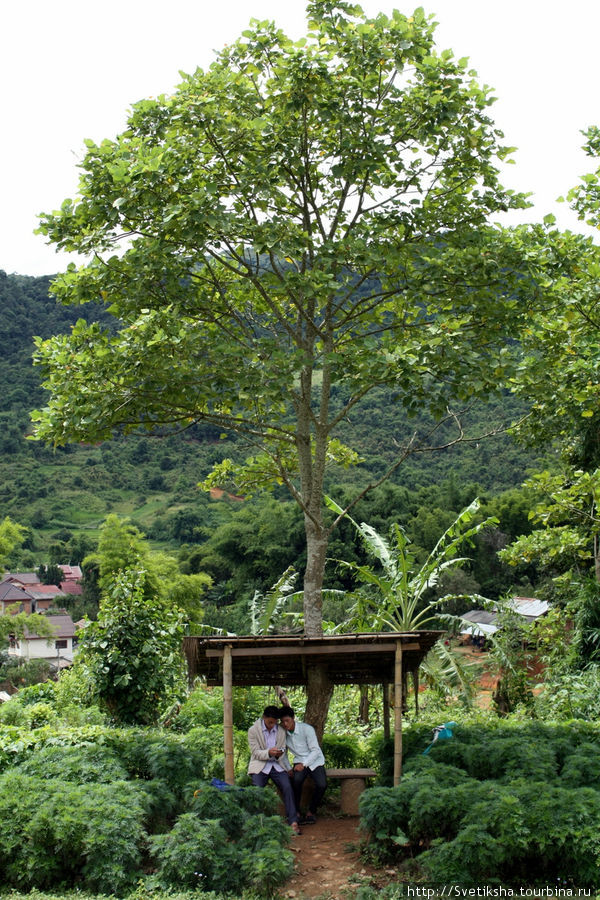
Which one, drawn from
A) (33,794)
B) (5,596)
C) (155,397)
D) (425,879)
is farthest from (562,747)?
(5,596)

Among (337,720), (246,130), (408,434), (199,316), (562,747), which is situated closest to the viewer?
(562,747)

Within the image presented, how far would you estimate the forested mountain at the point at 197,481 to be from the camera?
3881cm

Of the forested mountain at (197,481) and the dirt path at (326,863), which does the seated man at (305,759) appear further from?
the forested mountain at (197,481)

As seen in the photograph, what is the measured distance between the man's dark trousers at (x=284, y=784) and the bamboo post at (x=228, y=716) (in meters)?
0.38

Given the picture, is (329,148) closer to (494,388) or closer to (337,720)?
(494,388)

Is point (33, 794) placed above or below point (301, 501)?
below

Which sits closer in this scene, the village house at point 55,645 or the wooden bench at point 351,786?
the wooden bench at point 351,786

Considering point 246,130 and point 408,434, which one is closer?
point 246,130

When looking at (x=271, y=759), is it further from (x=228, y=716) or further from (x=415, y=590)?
(x=415, y=590)

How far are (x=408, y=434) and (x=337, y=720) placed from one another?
3369 cm

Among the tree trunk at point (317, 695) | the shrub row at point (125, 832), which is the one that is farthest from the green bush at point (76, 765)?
the tree trunk at point (317, 695)

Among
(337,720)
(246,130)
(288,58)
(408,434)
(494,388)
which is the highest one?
(408,434)

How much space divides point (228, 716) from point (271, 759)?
0.59 metres

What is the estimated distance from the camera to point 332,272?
8211 mm
